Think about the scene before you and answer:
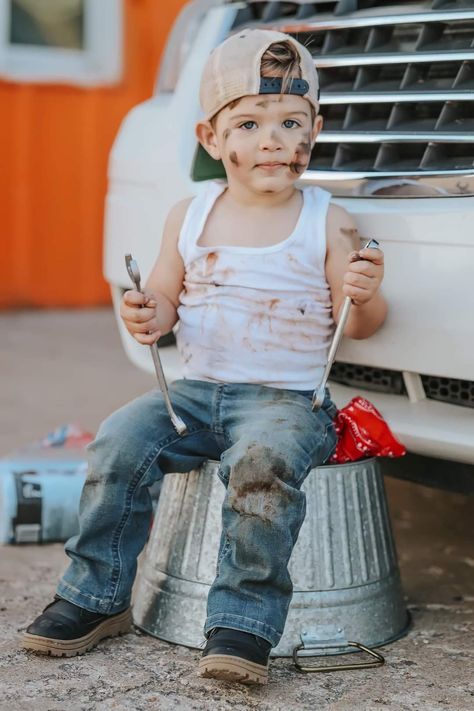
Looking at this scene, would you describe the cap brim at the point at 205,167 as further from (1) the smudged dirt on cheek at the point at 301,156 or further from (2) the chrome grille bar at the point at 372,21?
(1) the smudged dirt on cheek at the point at 301,156

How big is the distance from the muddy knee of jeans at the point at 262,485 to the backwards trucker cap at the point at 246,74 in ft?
2.47

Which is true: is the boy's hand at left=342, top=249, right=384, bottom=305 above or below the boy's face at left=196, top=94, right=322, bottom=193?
below

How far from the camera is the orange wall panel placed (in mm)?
7020

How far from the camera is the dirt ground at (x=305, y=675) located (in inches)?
86.0

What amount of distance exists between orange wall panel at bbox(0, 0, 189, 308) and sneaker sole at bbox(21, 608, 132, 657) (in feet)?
16.0

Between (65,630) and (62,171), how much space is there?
5120mm

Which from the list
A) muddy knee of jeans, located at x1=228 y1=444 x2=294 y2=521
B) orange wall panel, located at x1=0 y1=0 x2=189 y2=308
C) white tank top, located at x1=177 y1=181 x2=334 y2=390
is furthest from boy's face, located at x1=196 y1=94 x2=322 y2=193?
orange wall panel, located at x1=0 y1=0 x2=189 y2=308

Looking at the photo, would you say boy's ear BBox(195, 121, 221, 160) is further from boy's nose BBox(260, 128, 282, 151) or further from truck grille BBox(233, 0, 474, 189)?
truck grille BBox(233, 0, 474, 189)

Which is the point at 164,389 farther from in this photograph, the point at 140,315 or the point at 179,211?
the point at 179,211

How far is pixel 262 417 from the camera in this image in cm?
237

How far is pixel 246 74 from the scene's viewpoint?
96.6 inches

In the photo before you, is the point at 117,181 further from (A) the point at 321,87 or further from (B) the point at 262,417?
(B) the point at 262,417

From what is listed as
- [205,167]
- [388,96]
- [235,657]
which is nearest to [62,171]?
[205,167]

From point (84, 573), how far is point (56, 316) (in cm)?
477
